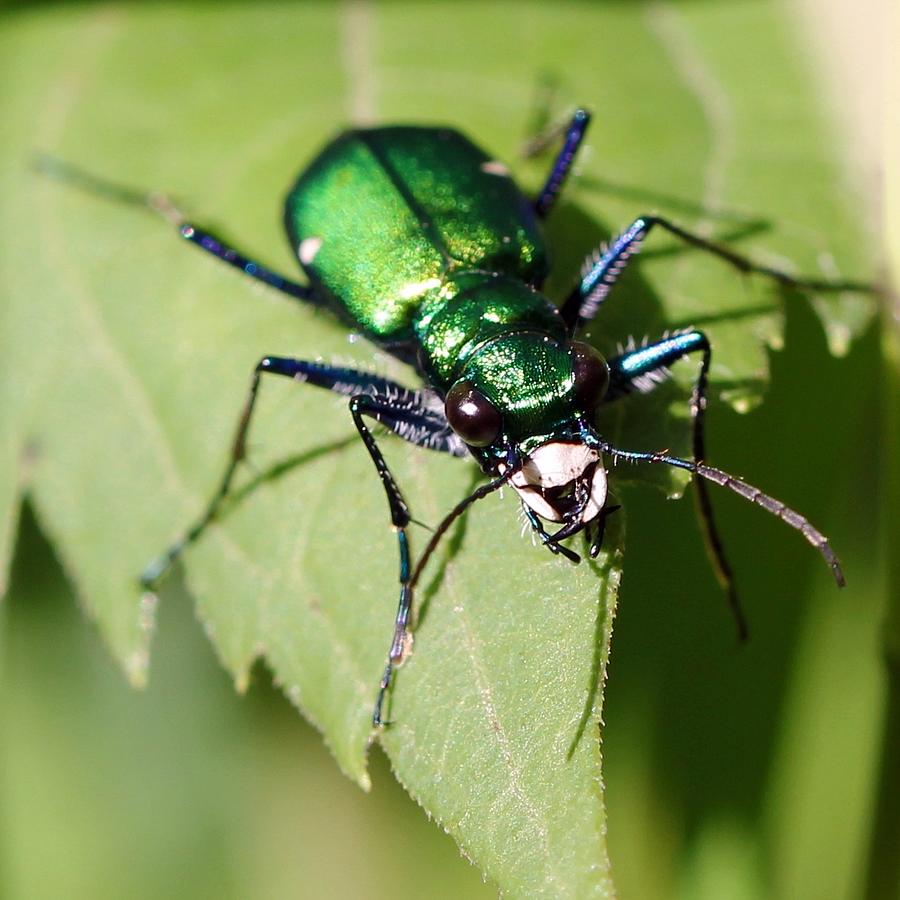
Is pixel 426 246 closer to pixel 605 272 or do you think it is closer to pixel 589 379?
pixel 605 272

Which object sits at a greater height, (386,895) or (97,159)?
(97,159)

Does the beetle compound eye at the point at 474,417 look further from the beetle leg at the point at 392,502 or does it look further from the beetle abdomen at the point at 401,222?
the beetle abdomen at the point at 401,222

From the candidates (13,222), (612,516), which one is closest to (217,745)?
(13,222)

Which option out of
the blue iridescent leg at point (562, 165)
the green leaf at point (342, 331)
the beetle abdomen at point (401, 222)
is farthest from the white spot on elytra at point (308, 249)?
the blue iridescent leg at point (562, 165)

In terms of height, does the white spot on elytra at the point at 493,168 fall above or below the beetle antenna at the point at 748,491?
above

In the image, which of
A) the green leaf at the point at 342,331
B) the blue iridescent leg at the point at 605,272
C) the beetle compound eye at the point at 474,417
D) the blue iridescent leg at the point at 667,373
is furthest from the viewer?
the blue iridescent leg at the point at 605,272

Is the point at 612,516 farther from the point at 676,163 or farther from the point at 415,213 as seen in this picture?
the point at 676,163
